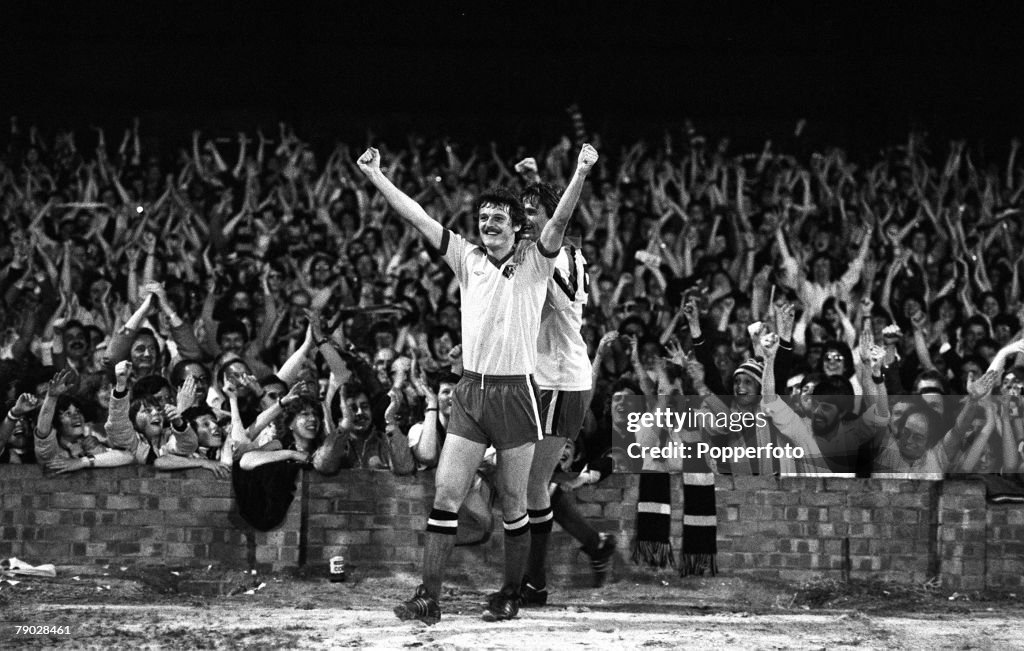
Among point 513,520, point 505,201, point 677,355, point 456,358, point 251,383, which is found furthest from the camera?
point 677,355

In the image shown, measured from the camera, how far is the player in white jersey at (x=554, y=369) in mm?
6473

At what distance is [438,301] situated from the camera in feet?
37.6

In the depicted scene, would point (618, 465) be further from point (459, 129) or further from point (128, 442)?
point (459, 129)

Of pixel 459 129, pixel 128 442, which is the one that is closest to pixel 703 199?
pixel 459 129

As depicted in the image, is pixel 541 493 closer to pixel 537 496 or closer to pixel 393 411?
pixel 537 496

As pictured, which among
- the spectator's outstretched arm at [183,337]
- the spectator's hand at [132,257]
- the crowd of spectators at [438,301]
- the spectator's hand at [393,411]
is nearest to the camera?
the spectator's hand at [393,411]

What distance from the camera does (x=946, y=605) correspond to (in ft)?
24.0

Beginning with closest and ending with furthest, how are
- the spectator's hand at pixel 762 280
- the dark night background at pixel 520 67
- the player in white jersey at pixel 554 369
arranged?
the player in white jersey at pixel 554 369
the spectator's hand at pixel 762 280
the dark night background at pixel 520 67

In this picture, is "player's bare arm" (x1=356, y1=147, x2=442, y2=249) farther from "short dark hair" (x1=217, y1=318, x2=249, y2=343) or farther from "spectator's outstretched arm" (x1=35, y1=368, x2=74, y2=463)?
"short dark hair" (x1=217, y1=318, x2=249, y2=343)

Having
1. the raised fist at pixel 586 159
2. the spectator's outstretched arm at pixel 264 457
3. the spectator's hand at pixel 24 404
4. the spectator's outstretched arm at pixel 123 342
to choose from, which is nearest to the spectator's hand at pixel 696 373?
→ the spectator's outstretched arm at pixel 264 457

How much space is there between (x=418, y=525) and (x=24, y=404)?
7.84 feet

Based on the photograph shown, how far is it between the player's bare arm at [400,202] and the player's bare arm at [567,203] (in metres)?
0.49

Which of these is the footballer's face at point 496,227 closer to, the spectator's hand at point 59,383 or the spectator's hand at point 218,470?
the spectator's hand at point 218,470

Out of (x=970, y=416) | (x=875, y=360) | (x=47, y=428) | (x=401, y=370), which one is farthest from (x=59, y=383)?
(x=970, y=416)
